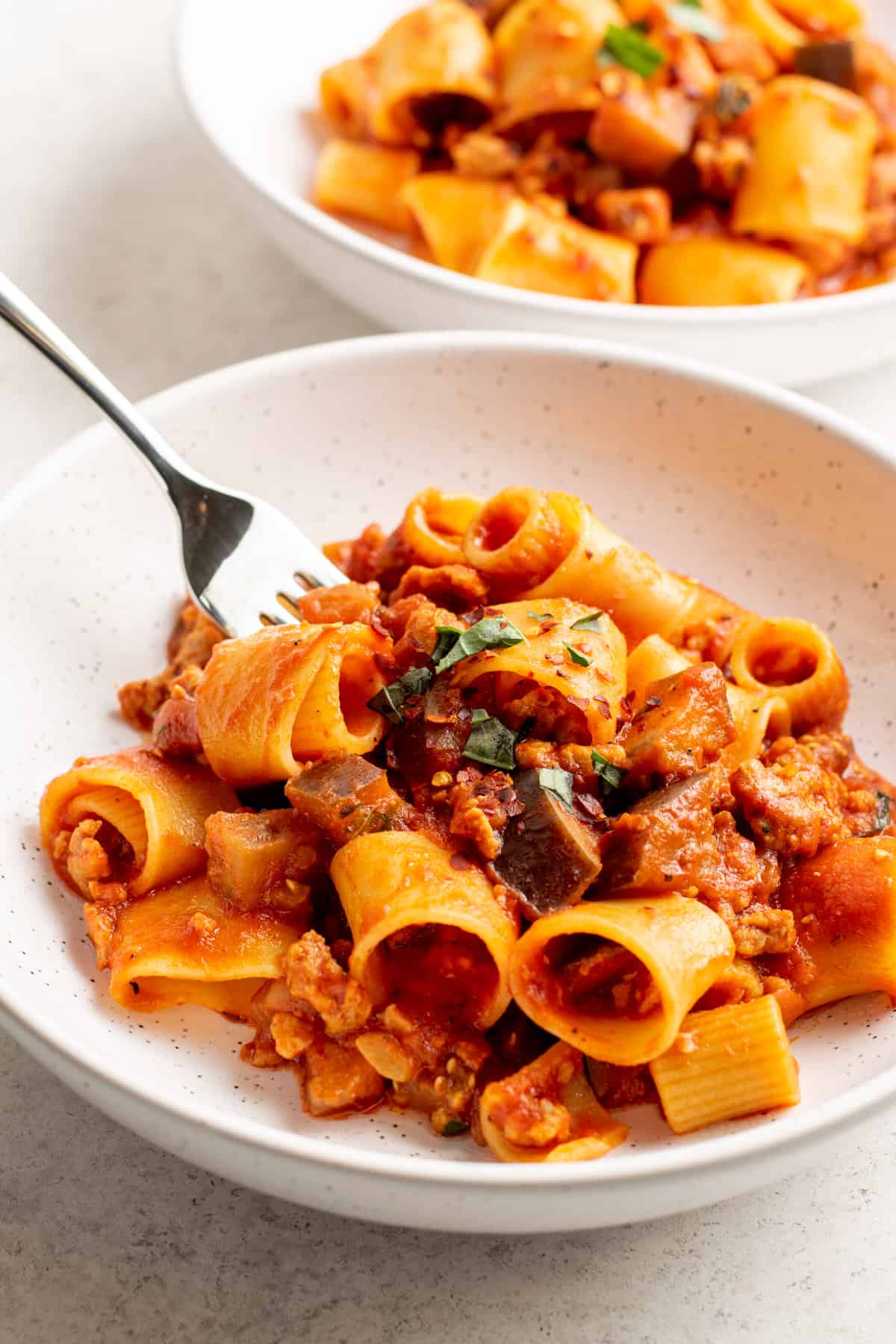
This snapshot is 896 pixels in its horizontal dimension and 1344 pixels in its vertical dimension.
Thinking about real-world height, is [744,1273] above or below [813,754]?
below

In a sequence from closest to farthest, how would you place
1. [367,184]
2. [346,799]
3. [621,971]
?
[621,971], [346,799], [367,184]

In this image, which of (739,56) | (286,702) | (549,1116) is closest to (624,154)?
(739,56)

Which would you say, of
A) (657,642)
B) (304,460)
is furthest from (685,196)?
(657,642)

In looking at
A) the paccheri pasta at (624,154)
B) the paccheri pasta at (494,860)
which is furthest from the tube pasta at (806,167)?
the paccheri pasta at (494,860)

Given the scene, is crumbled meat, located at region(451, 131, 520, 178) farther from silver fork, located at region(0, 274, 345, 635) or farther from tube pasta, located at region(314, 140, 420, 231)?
silver fork, located at region(0, 274, 345, 635)

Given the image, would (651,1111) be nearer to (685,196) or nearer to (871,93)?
(685,196)

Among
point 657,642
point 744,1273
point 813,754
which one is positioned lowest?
point 744,1273

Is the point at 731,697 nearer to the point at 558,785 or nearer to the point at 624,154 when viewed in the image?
the point at 558,785
